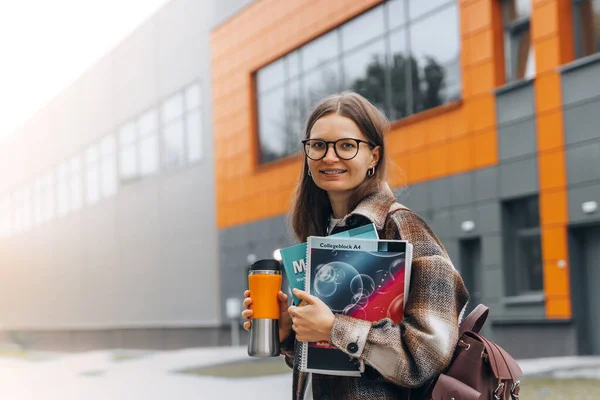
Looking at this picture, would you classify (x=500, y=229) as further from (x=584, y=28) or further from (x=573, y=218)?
(x=584, y=28)

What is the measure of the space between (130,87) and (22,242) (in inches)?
750

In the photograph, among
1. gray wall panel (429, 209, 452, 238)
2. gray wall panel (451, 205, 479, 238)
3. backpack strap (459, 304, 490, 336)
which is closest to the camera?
backpack strap (459, 304, 490, 336)

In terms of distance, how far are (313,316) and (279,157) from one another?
2328 centimetres

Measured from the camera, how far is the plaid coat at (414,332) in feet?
7.47

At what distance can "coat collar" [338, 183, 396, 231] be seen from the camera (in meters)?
2.45

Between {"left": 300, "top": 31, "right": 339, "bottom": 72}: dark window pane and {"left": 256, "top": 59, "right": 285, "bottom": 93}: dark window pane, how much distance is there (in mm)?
1249

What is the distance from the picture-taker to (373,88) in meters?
21.0

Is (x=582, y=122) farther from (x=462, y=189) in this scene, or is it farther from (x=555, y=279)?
(x=462, y=189)

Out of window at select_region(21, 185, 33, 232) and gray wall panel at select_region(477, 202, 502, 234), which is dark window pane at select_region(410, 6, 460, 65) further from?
window at select_region(21, 185, 33, 232)

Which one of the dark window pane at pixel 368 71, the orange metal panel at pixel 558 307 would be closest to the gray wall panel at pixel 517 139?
the orange metal panel at pixel 558 307

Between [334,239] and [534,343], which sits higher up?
[334,239]

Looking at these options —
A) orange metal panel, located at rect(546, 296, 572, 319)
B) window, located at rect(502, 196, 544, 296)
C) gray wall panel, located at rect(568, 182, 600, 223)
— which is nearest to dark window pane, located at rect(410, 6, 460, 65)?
window, located at rect(502, 196, 544, 296)

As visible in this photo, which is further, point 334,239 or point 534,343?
point 534,343

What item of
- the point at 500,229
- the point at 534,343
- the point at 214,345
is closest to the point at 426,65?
the point at 500,229
